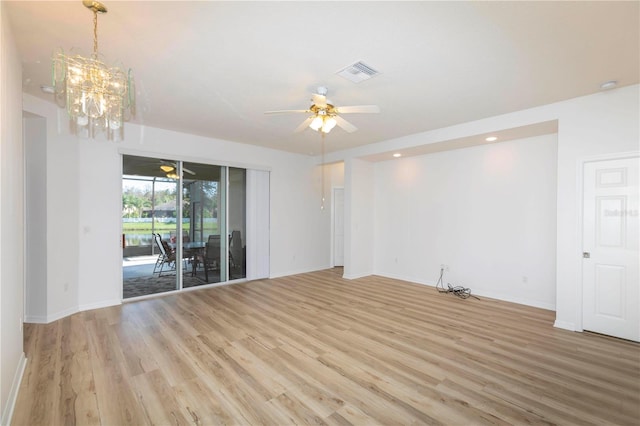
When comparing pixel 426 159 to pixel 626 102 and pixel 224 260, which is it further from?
pixel 224 260

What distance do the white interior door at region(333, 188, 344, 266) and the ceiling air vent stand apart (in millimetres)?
5134

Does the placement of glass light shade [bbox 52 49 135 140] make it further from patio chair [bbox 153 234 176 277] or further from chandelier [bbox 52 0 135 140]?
patio chair [bbox 153 234 176 277]

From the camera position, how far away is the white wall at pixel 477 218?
14.8ft

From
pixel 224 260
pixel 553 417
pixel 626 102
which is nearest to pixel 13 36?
pixel 224 260

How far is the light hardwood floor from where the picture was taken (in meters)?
2.12

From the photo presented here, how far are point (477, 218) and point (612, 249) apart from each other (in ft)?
6.35

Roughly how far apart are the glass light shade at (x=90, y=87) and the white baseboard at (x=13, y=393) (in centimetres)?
212

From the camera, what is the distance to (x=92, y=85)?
2.27m

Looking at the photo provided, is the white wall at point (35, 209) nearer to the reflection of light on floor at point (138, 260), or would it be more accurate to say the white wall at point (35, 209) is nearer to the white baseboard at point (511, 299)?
the reflection of light on floor at point (138, 260)

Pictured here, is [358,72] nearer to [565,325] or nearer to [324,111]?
[324,111]

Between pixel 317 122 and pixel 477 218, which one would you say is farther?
pixel 477 218

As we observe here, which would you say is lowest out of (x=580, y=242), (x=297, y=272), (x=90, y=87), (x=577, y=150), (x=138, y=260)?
(x=297, y=272)

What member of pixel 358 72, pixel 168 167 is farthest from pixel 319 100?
pixel 168 167

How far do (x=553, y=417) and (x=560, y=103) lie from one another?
356 centimetres
